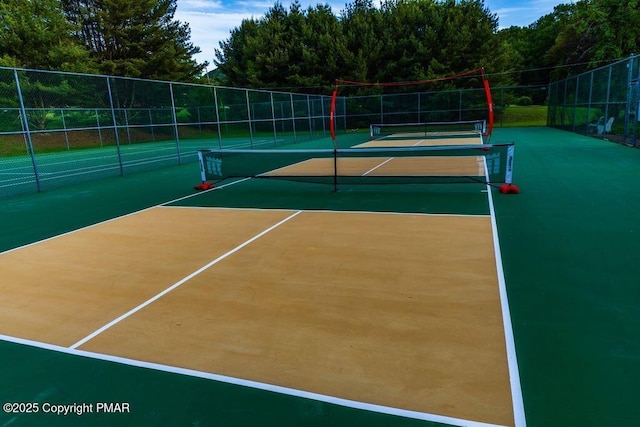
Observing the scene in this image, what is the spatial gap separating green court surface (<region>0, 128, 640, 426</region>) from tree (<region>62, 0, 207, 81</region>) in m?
27.9

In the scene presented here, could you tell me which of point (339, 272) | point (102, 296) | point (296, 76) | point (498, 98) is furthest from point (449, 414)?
point (296, 76)

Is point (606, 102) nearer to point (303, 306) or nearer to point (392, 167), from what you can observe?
point (392, 167)

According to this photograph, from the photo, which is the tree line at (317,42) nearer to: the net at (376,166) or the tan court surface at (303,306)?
the net at (376,166)

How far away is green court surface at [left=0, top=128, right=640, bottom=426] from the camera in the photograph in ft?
6.82

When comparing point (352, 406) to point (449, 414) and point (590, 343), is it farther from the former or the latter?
point (590, 343)

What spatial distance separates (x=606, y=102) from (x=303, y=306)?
15.9 m

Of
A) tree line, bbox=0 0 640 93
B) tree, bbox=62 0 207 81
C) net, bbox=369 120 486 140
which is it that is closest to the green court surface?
net, bbox=369 120 486 140

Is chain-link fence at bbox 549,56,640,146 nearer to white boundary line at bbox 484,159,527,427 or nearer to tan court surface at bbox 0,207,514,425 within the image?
tan court surface at bbox 0,207,514,425

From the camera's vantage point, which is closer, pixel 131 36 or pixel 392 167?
pixel 392 167

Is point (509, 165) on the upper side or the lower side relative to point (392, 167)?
upper

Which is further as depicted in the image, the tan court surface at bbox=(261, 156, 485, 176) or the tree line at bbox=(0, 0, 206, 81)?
the tree line at bbox=(0, 0, 206, 81)

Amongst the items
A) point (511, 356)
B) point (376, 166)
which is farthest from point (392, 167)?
point (511, 356)

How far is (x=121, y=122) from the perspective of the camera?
950 inches

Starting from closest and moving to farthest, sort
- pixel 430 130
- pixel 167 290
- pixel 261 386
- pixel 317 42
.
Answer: pixel 261 386 < pixel 167 290 < pixel 430 130 < pixel 317 42
